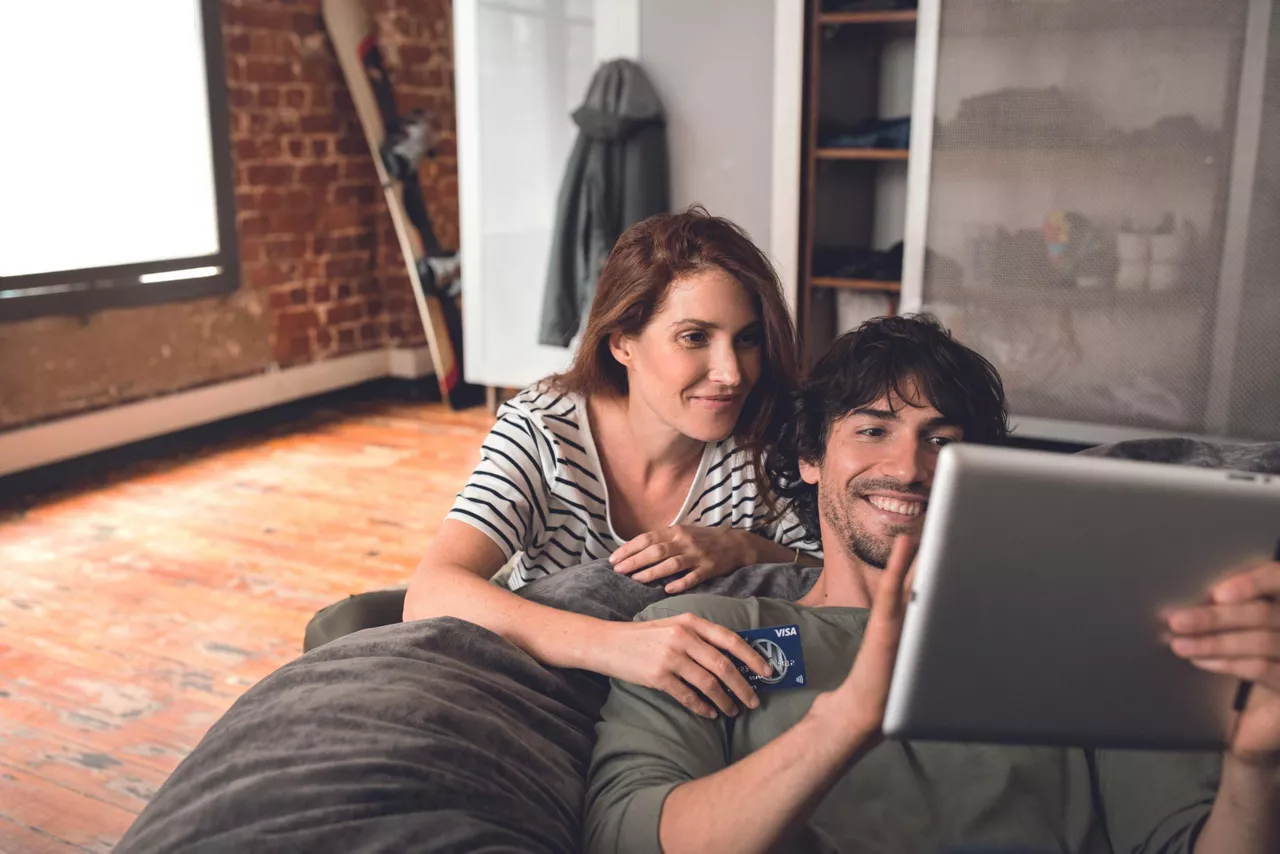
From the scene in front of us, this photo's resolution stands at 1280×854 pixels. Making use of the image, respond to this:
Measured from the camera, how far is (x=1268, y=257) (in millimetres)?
3488

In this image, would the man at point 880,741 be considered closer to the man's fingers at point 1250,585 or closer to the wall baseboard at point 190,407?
the man's fingers at point 1250,585

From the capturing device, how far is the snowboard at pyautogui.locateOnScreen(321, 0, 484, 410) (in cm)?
497

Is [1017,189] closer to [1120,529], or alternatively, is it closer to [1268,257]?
[1268,257]

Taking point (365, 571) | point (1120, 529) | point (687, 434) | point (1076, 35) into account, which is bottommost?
point (365, 571)

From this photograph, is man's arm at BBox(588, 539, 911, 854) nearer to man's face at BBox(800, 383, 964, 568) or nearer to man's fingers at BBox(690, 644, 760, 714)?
man's fingers at BBox(690, 644, 760, 714)

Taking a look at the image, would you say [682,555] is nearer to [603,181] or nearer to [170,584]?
[170,584]

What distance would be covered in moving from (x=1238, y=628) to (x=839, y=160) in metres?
3.69

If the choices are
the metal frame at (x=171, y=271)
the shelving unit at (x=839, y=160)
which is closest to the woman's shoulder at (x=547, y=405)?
the shelving unit at (x=839, y=160)

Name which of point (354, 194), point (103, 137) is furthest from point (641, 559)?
point (354, 194)

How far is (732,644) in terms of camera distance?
128 centimetres

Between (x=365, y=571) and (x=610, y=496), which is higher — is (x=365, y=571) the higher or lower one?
the lower one

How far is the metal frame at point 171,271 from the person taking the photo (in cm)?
397

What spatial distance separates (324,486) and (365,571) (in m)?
0.94

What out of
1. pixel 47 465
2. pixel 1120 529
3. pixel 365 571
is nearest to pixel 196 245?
pixel 47 465
